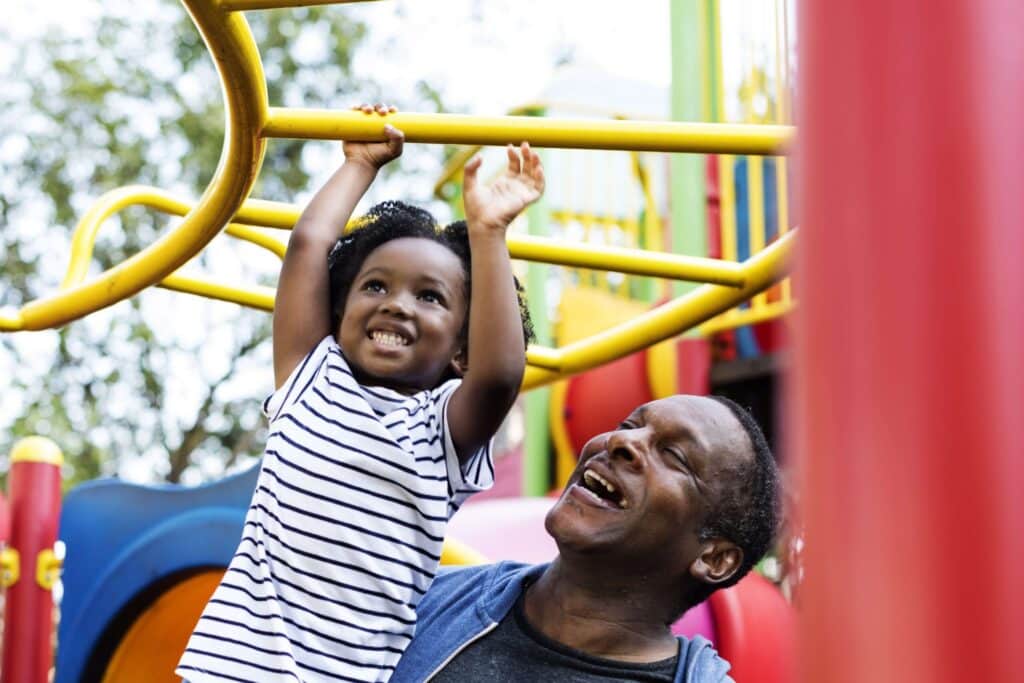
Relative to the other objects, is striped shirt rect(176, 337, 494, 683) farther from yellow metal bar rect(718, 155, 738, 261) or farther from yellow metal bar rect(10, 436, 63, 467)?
yellow metal bar rect(718, 155, 738, 261)

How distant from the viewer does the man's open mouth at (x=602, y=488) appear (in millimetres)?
1388

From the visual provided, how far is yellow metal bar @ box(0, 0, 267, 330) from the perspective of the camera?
1238 millimetres

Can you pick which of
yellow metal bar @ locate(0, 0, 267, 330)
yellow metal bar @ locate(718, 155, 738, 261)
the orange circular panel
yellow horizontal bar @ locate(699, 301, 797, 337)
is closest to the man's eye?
yellow metal bar @ locate(0, 0, 267, 330)

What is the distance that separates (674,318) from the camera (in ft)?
5.82

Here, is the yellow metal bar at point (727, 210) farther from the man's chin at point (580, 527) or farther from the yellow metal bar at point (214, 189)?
the man's chin at point (580, 527)

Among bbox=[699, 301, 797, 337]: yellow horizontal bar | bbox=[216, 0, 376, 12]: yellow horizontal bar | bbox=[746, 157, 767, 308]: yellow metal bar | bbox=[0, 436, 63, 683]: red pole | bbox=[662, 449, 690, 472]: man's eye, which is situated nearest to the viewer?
bbox=[216, 0, 376, 12]: yellow horizontal bar

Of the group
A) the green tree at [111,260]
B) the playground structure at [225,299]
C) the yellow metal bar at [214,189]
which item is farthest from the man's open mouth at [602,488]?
the green tree at [111,260]

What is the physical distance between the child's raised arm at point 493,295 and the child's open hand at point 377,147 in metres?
0.08

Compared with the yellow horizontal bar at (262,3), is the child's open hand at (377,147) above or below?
below

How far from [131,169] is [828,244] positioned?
8739mm

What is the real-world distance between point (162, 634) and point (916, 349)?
235 centimetres

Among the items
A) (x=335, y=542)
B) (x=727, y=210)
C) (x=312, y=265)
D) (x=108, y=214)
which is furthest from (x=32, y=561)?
(x=727, y=210)

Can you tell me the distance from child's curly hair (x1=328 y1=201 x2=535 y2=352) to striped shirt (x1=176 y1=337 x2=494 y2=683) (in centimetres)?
17

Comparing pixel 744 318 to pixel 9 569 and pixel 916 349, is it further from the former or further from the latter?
pixel 916 349
